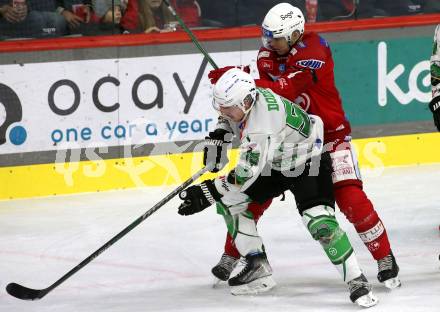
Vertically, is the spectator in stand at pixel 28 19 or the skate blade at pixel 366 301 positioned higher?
the spectator in stand at pixel 28 19

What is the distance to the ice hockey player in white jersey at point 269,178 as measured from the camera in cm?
521

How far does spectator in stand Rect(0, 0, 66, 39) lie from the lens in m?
7.77

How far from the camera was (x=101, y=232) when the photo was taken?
23.3 feet

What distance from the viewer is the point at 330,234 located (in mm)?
5312

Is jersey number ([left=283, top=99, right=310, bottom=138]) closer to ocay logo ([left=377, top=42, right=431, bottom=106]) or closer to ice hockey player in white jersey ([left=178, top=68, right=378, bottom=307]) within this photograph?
ice hockey player in white jersey ([left=178, top=68, right=378, bottom=307])

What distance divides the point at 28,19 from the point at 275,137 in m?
3.06

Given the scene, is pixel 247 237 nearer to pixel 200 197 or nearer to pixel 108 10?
pixel 200 197

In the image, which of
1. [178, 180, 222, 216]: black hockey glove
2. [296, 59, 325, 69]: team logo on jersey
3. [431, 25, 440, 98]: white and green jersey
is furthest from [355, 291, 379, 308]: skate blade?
[431, 25, 440, 98]: white and green jersey

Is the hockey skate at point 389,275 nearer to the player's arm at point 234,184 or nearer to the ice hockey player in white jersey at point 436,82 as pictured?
the player's arm at point 234,184

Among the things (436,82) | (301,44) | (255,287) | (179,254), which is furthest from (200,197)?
(436,82)

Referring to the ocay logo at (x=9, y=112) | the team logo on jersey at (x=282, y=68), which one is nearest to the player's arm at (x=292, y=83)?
the team logo on jersey at (x=282, y=68)

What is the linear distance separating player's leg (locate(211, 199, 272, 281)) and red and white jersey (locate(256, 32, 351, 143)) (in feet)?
1.51

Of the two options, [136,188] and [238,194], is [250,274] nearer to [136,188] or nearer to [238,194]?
[238,194]

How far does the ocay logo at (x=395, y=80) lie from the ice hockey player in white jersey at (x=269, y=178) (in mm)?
3336
